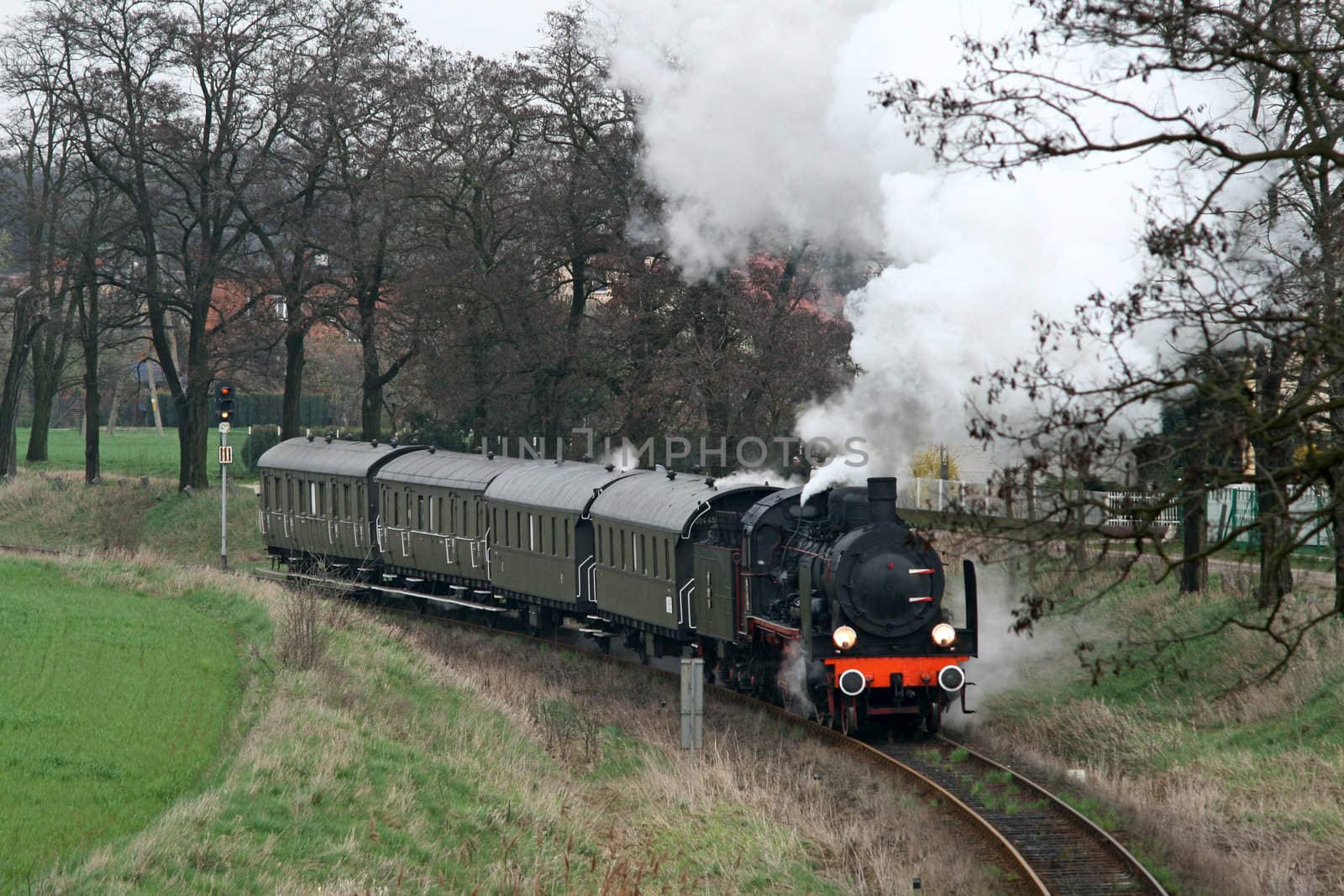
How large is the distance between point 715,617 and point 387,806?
7.44m

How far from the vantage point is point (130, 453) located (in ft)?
200

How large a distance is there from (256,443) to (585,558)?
3071cm

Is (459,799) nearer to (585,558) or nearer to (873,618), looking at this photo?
(873,618)

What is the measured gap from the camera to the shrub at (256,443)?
50.9 m

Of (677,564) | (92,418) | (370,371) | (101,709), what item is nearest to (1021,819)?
(677,564)

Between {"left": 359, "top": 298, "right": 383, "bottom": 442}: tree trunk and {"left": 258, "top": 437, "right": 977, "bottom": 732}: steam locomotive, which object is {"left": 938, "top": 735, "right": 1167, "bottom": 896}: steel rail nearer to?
{"left": 258, "top": 437, "right": 977, "bottom": 732}: steam locomotive

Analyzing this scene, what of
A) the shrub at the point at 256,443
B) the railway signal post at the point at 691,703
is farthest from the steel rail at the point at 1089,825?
the shrub at the point at 256,443

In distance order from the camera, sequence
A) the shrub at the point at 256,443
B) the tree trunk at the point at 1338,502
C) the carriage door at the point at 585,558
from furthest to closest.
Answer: the shrub at the point at 256,443
the carriage door at the point at 585,558
the tree trunk at the point at 1338,502

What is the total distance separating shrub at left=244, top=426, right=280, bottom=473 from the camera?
5091 centimetres

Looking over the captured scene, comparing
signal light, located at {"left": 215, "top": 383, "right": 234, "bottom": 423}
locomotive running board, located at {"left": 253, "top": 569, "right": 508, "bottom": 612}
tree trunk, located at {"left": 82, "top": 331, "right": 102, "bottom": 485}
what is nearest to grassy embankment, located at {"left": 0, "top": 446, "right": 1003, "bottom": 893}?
locomotive running board, located at {"left": 253, "top": 569, "right": 508, "bottom": 612}

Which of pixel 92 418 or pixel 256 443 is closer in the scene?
pixel 92 418

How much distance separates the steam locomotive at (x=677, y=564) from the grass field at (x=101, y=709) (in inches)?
107

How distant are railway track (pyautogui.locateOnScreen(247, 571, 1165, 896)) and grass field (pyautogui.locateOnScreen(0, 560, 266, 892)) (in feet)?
21.9

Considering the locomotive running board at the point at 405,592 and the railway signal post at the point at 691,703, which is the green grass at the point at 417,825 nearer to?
the railway signal post at the point at 691,703
